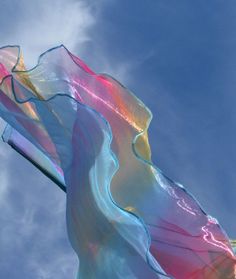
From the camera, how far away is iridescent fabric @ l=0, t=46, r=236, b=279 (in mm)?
8055

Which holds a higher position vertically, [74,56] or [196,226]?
[74,56]

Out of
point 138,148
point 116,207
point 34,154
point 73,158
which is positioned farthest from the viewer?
point 34,154

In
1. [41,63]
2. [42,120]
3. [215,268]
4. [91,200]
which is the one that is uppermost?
[41,63]

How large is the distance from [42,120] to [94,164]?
3.15ft

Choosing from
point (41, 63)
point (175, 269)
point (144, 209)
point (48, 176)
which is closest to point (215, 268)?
point (175, 269)

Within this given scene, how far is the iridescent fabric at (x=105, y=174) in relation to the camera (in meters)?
8.05

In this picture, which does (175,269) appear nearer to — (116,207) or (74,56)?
(116,207)

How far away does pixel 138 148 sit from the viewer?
9180mm

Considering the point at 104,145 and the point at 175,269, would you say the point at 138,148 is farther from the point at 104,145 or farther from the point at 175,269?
the point at 175,269

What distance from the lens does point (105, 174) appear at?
27.1 ft

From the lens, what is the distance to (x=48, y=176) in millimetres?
9664

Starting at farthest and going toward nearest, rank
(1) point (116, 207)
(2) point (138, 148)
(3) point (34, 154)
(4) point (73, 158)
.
Result: (3) point (34, 154) → (2) point (138, 148) → (4) point (73, 158) → (1) point (116, 207)

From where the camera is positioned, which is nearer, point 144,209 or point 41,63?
point 144,209

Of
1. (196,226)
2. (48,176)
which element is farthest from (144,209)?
(48,176)
